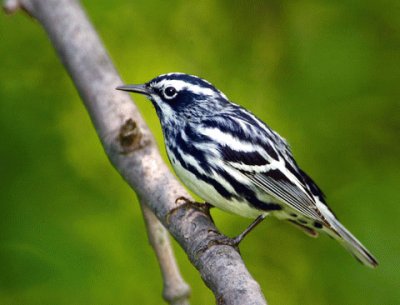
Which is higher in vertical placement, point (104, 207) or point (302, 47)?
point (302, 47)

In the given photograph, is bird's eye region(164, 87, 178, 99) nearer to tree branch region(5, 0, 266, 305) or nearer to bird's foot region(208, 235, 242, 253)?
tree branch region(5, 0, 266, 305)

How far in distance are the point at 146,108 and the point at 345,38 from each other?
0.97 m

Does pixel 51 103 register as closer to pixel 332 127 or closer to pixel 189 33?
pixel 189 33

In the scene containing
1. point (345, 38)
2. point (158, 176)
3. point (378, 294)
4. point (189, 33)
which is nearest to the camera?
point (158, 176)

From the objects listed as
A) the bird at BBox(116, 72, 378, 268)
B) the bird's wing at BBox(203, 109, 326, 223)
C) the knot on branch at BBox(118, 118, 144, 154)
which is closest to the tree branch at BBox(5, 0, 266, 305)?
the knot on branch at BBox(118, 118, 144, 154)

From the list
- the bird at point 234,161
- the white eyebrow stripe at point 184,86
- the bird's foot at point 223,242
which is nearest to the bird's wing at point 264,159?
A: the bird at point 234,161

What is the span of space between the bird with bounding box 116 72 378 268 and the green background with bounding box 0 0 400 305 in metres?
0.14

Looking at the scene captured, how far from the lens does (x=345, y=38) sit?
A: 11.7 feet

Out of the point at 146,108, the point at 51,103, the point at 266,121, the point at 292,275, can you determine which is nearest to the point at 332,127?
the point at 266,121

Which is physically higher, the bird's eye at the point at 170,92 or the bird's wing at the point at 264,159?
the bird's eye at the point at 170,92

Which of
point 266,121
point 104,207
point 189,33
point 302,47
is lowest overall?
point 104,207

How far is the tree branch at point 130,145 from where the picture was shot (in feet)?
8.24

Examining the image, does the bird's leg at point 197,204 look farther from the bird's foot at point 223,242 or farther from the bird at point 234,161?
the bird's foot at point 223,242

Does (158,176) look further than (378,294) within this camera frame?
No
